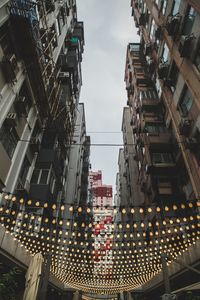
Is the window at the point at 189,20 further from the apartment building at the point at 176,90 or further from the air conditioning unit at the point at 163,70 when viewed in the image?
the air conditioning unit at the point at 163,70

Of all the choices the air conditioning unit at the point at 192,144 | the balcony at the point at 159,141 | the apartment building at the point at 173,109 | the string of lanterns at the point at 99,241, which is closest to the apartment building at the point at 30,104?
the string of lanterns at the point at 99,241

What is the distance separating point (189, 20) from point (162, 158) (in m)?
11.3

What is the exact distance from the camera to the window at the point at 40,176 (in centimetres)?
1780

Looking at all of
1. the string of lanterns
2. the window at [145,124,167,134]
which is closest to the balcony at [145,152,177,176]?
the window at [145,124,167,134]

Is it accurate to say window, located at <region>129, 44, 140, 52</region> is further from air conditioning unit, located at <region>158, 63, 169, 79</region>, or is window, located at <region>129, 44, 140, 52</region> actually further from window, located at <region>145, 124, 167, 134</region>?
air conditioning unit, located at <region>158, 63, 169, 79</region>

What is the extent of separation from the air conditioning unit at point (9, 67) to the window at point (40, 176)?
7821 millimetres

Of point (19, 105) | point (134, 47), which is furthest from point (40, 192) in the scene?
point (134, 47)

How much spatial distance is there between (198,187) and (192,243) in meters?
3.40

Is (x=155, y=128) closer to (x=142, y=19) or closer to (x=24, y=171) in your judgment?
(x=24, y=171)

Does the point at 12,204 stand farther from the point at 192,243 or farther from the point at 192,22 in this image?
the point at 192,22

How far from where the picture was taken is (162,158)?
20.6m

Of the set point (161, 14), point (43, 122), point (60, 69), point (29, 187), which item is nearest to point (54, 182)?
point (29, 187)

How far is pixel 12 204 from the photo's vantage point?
48.5ft

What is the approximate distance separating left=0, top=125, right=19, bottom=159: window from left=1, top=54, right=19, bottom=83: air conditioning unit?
118 inches
